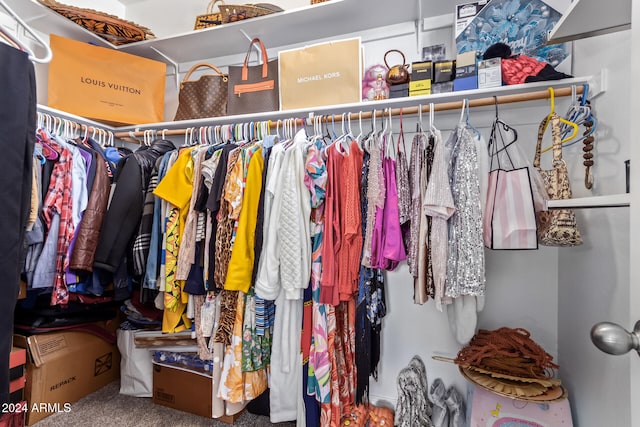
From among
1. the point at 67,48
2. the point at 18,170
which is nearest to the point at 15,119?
A: the point at 18,170

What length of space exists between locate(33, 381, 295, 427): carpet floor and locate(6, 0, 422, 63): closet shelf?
2.10m

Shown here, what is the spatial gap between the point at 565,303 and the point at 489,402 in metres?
0.55

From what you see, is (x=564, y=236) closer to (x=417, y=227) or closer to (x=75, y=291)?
(x=417, y=227)

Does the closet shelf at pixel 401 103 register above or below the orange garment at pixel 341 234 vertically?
above

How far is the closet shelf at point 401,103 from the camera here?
45.8 inches

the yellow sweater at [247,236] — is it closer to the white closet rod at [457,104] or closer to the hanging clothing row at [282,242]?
the hanging clothing row at [282,242]

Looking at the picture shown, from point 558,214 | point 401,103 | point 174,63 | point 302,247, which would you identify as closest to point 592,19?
point 558,214

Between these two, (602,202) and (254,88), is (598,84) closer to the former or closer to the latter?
(602,202)

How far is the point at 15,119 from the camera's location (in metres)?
0.78

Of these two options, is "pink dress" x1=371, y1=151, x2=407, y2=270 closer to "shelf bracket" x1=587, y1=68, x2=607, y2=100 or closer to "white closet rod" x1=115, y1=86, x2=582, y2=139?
"white closet rod" x1=115, y1=86, x2=582, y2=139

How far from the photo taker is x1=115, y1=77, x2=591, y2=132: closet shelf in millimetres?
1162

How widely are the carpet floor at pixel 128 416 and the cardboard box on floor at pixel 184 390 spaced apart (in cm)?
3

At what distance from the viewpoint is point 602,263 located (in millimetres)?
1000

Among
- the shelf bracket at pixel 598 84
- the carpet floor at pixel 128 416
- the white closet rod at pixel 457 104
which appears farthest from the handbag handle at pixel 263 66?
the carpet floor at pixel 128 416
